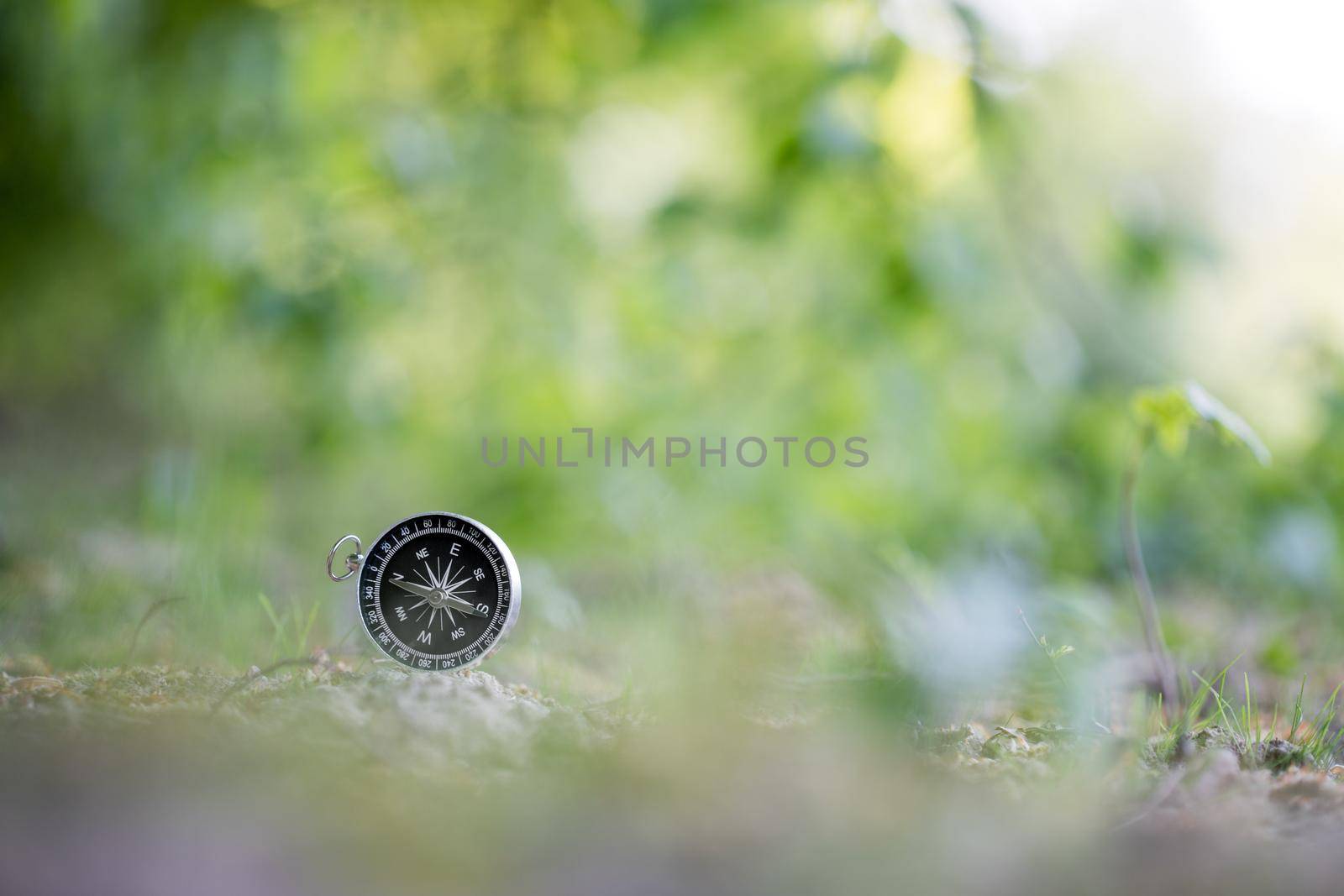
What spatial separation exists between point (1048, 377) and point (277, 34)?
1.67 m

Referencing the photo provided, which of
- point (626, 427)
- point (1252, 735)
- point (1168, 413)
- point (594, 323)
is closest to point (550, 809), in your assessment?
point (1252, 735)

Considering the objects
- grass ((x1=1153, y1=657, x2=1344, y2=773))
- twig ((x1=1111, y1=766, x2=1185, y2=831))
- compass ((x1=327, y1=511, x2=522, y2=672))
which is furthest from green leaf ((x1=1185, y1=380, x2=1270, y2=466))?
compass ((x1=327, y1=511, x2=522, y2=672))

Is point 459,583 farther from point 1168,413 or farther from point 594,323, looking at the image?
point 594,323

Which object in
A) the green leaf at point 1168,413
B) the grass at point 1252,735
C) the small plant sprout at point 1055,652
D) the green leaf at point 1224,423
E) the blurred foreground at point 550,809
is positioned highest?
the green leaf at point 1168,413

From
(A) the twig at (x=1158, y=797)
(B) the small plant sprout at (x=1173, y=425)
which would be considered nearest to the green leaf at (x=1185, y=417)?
A: (B) the small plant sprout at (x=1173, y=425)

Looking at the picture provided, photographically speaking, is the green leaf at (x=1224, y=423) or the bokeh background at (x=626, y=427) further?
the green leaf at (x=1224, y=423)

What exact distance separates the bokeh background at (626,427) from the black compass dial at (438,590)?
54 mm

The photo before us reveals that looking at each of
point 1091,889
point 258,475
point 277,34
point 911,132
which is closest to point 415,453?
point 258,475

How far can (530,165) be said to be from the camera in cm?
264

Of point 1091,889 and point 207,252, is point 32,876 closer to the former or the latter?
point 1091,889

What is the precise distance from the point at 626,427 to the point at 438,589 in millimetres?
1524

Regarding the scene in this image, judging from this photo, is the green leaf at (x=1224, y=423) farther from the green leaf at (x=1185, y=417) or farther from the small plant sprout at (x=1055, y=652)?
the small plant sprout at (x=1055, y=652)

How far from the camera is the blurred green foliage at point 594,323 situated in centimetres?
165

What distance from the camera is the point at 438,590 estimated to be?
97cm
